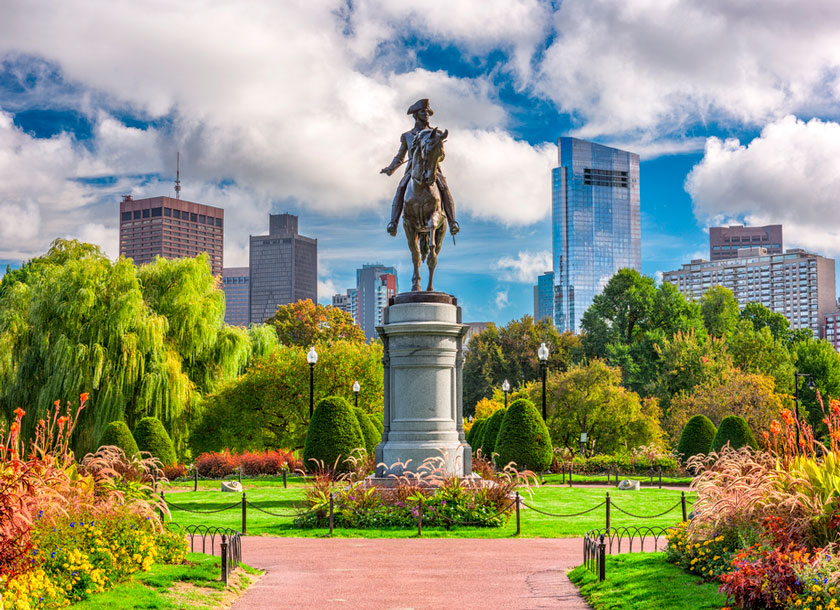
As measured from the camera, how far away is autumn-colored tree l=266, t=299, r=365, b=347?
241ft

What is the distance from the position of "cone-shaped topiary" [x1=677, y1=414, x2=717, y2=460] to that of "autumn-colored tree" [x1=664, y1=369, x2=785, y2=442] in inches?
379

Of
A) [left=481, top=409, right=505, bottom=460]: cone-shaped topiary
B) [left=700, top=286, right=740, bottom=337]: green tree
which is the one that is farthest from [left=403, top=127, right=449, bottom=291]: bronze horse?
[left=700, top=286, right=740, bottom=337]: green tree

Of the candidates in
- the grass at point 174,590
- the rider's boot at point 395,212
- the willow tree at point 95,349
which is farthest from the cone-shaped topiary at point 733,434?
the grass at point 174,590

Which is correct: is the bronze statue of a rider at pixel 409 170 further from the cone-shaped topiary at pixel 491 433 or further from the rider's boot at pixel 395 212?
the cone-shaped topiary at pixel 491 433

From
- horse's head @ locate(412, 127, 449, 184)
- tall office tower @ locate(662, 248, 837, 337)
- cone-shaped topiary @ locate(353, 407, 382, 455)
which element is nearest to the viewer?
horse's head @ locate(412, 127, 449, 184)

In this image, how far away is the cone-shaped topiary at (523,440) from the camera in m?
29.4

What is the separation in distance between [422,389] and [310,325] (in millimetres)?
54766

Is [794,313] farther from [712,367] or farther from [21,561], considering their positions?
[21,561]

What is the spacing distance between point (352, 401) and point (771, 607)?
3460 cm

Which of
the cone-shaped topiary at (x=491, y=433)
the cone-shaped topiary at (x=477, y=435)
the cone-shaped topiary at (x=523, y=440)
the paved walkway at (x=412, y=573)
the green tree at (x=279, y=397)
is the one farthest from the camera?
the cone-shaped topiary at (x=477, y=435)

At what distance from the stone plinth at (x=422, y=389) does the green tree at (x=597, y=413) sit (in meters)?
23.9

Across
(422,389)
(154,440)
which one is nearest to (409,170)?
(422,389)

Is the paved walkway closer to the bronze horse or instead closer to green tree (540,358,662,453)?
the bronze horse

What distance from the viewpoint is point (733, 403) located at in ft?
148
